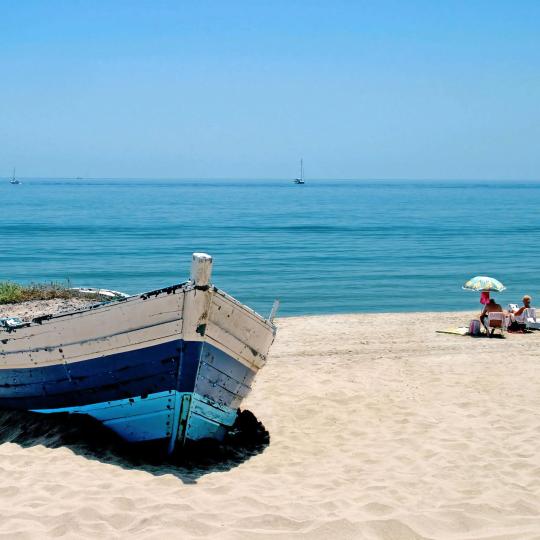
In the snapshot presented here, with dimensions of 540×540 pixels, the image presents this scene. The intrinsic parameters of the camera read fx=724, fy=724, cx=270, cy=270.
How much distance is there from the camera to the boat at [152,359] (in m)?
7.09

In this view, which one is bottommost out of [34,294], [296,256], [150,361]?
[296,256]

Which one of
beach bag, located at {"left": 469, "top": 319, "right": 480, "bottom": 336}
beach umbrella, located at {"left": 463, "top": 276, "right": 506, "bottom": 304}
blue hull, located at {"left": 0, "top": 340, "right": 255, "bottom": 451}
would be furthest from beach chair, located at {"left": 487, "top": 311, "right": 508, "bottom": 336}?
blue hull, located at {"left": 0, "top": 340, "right": 255, "bottom": 451}

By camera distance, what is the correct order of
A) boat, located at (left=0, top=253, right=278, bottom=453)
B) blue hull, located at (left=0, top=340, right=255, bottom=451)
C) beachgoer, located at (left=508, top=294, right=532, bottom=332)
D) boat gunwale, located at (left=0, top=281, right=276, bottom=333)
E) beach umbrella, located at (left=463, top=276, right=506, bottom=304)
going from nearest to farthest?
1. boat gunwale, located at (left=0, top=281, right=276, bottom=333)
2. boat, located at (left=0, top=253, right=278, bottom=453)
3. blue hull, located at (left=0, top=340, right=255, bottom=451)
4. beach umbrella, located at (left=463, top=276, right=506, bottom=304)
5. beachgoer, located at (left=508, top=294, right=532, bottom=332)

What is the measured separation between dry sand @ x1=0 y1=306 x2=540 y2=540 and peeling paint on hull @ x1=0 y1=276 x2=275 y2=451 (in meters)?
0.55

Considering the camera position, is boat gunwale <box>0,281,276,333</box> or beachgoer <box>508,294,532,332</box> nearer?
boat gunwale <box>0,281,276,333</box>

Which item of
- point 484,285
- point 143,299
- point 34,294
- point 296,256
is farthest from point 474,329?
point 296,256

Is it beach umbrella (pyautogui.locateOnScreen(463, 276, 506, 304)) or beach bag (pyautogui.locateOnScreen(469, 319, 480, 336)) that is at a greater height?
beach umbrella (pyautogui.locateOnScreen(463, 276, 506, 304))

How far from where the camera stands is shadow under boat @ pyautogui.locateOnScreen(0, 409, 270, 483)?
7.27 meters

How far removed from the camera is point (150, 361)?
7.25 metres

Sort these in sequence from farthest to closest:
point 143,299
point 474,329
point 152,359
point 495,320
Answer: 1. point 474,329
2. point 495,320
3. point 152,359
4. point 143,299

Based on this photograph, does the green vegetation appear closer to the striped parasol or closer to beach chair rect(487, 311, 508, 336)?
the striped parasol

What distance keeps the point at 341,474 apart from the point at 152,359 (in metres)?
2.19

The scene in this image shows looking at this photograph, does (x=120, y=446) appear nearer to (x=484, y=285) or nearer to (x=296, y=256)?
(x=484, y=285)

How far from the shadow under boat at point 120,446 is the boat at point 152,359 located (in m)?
0.09
